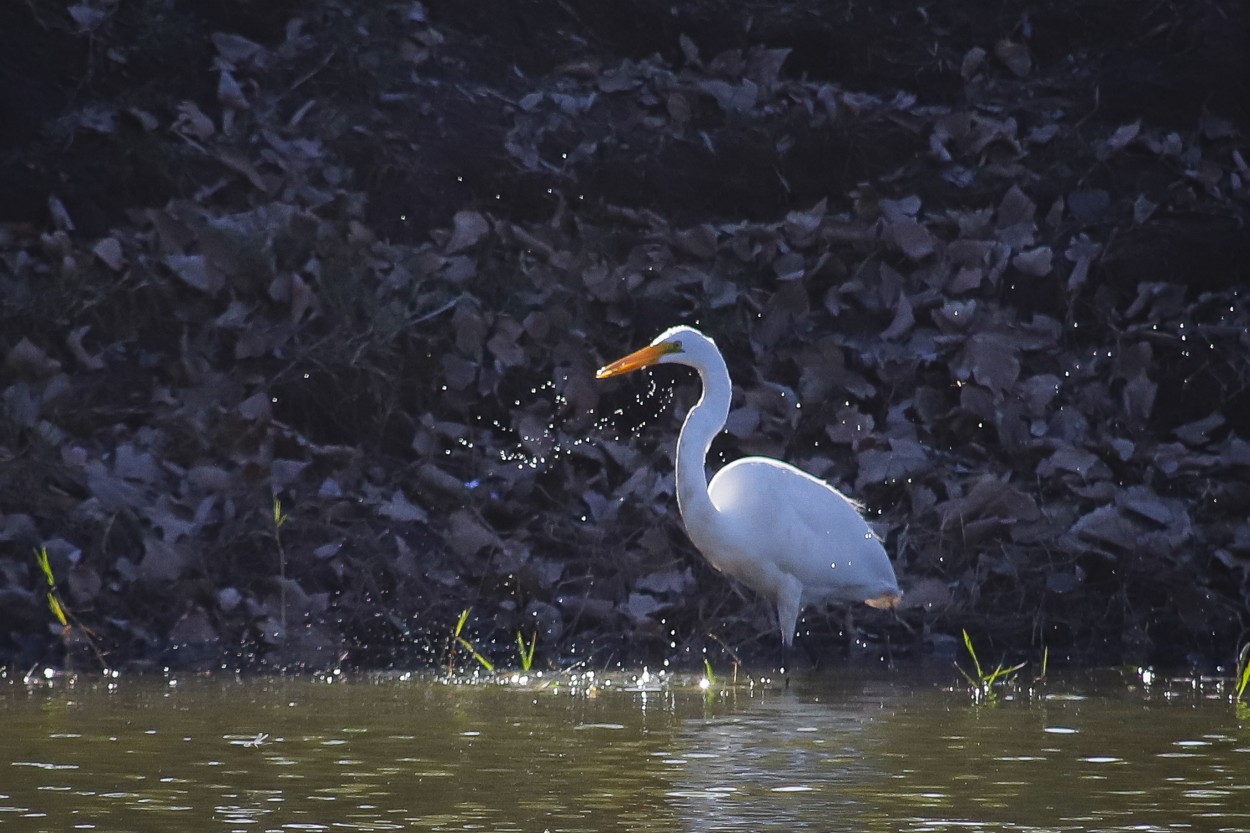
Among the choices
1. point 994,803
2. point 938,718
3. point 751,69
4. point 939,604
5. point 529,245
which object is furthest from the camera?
point 751,69

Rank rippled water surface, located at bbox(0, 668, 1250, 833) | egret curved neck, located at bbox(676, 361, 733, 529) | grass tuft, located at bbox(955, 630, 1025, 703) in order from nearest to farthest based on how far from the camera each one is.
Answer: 1. rippled water surface, located at bbox(0, 668, 1250, 833)
2. grass tuft, located at bbox(955, 630, 1025, 703)
3. egret curved neck, located at bbox(676, 361, 733, 529)

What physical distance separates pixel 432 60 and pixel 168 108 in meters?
1.82

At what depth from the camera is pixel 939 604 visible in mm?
10344

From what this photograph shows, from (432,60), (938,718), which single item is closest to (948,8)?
(432,60)

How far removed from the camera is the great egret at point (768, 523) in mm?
9875

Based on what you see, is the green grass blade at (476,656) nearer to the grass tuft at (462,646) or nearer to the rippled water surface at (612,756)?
the grass tuft at (462,646)

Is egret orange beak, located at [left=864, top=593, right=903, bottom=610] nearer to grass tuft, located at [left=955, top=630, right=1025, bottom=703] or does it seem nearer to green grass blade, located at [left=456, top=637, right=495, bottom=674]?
grass tuft, located at [left=955, top=630, right=1025, bottom=703]

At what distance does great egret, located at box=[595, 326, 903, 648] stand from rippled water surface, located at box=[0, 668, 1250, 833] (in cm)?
112

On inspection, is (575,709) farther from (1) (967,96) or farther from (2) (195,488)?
(1) (967,96)

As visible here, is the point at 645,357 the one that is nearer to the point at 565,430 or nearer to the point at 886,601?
the point at 565,430

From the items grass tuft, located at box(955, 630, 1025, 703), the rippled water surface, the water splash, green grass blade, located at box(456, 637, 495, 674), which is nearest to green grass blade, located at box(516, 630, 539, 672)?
green grass blade, located at box(456, 637, 495, 674)

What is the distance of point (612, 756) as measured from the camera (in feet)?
22.2

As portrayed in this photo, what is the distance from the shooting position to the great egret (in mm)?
9875

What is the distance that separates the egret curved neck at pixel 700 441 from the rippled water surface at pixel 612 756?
3.87ft
